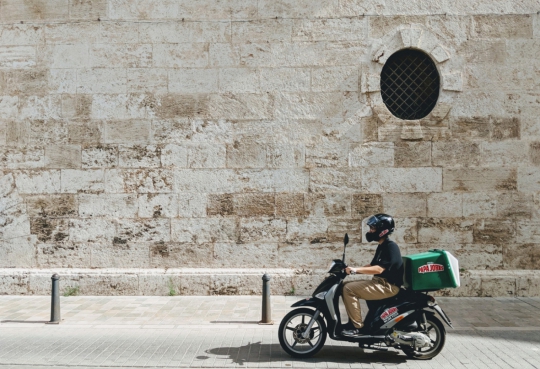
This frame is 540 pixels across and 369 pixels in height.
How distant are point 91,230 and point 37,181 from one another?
1.35m

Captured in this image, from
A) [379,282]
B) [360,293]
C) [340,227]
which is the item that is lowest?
[360,293]

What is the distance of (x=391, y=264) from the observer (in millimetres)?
6410

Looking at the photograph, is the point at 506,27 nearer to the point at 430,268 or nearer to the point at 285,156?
the point at 285,156

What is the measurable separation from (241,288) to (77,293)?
291 cm

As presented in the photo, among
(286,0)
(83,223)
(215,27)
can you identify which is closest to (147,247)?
(83,223)

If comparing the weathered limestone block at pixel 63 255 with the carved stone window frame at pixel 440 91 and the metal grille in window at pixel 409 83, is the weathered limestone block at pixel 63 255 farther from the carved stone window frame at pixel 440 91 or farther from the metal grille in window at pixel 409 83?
the metal grille in window at pixel 409 83

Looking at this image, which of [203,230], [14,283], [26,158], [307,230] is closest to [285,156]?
[307,230]

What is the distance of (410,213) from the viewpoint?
33.3ft

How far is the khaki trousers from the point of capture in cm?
637

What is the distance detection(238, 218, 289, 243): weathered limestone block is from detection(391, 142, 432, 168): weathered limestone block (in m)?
2.38

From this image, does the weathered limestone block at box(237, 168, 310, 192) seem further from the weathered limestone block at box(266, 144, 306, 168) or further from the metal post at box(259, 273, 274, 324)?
the metal post at box(259, 273, 274, 324)

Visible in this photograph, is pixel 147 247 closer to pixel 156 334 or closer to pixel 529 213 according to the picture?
pixel 156 334

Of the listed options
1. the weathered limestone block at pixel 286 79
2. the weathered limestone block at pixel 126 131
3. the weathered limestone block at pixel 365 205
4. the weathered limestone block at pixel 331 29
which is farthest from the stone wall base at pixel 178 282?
the weathered limestone block at pixel 331 29

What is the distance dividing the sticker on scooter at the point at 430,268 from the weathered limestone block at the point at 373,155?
158 inches
